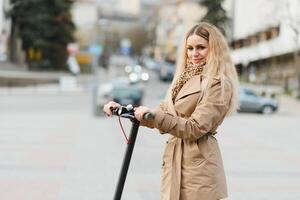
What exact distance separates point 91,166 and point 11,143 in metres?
4.92

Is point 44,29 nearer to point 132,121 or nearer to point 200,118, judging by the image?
point 200,118

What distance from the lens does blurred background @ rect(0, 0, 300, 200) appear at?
1102 cm

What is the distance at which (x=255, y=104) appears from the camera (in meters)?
37.7

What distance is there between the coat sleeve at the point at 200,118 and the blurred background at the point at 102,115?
75 cm

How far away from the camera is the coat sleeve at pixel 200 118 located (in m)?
4.27

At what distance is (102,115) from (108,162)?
15.8 metres

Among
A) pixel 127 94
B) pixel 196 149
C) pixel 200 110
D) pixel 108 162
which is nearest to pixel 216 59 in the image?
pixel 200 110

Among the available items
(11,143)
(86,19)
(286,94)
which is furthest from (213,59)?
(86,19)

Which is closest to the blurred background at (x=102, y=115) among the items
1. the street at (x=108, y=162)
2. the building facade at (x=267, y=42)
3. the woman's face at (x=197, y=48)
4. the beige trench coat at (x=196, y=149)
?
the street at (x=108, y=162)

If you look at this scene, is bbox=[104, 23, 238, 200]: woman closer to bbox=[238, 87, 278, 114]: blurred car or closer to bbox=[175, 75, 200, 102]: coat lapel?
bbox=[175, 75, 200, 102]: coat lapel

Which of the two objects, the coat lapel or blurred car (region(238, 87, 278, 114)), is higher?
the coat lapel

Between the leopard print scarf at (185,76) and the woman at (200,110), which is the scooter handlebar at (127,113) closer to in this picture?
the woman at (200,110)

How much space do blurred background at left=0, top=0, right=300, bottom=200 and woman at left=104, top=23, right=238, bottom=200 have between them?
1.93ft

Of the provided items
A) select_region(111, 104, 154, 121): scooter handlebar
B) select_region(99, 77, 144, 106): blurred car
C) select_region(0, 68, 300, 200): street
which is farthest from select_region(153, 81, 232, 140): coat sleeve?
select_region(99, 77, 144, 106): blurred car
